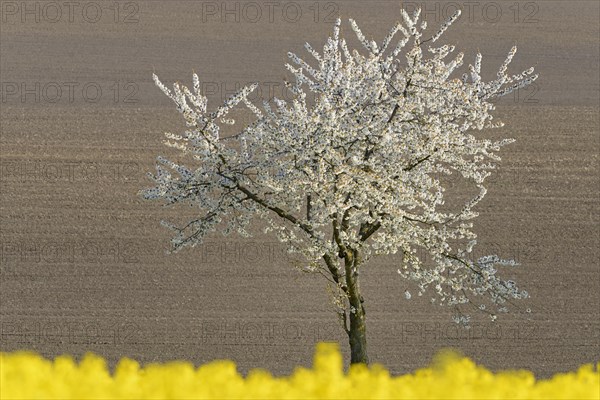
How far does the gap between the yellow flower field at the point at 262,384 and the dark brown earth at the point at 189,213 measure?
1248 centimetres

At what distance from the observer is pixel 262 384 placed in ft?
17.7

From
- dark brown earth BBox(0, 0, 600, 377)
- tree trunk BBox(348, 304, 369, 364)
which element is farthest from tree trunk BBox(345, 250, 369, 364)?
dark brown earth BBox(0, 0, 600, 377)

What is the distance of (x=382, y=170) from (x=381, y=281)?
7.74 meters

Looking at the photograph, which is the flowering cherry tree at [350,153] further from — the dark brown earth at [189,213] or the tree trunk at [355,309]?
the dark brown earth at [189,213]

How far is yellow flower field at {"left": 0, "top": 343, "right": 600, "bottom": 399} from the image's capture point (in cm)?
518

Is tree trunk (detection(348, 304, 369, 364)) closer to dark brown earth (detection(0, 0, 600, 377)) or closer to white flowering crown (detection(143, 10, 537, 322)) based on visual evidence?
white flowering crown (detection(143, 10, 537, 322))

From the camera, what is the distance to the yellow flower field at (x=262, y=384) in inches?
204

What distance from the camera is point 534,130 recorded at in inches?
974

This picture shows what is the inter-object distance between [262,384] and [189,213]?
16.8 meters

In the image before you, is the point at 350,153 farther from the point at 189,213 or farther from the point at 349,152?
the point at 189,213

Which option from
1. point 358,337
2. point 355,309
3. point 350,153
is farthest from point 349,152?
point 358,337

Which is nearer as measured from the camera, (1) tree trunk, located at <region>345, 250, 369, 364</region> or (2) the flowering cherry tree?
(2) the flowering cherry tree

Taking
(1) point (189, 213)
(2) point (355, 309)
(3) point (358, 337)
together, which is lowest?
(3) point (358, 337)

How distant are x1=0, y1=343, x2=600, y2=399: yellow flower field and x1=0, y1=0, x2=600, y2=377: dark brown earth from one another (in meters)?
12.5
